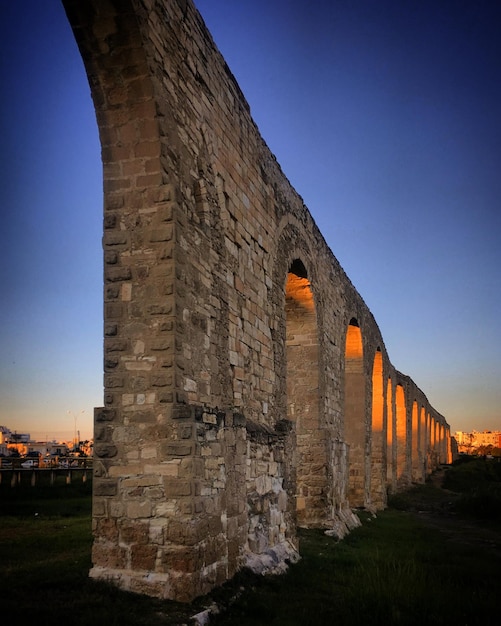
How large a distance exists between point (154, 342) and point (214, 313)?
117 cm

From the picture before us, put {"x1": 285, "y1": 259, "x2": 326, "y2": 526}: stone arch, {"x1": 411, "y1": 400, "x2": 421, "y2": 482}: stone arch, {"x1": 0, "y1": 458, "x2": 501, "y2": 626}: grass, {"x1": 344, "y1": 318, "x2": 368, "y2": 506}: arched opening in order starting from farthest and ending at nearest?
1. {"x1": 411, "y1": 400, "x2": 421, "y2": 482}: stone arch
2. {"x1": 344, "y1": 318, "x2": 368, "y2": 506}: arched opening
3. {"x1": 285, "y1": 259, "x2": 326, "y2": 526}: stone arch
4. {"x1": 0, "y1": 458, "x2": 501, "y2": 626}: grass

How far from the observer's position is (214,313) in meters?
6.50

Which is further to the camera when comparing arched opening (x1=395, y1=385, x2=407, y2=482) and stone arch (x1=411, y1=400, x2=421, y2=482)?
stone arch (x1=411, y1=400, x2=421, y2=482)

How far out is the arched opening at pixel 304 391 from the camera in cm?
1159

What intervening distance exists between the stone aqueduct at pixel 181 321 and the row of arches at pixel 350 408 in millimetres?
2904

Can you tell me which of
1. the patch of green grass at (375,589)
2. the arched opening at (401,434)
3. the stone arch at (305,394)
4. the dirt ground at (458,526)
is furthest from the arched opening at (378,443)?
the patch of green grass at (375,589)

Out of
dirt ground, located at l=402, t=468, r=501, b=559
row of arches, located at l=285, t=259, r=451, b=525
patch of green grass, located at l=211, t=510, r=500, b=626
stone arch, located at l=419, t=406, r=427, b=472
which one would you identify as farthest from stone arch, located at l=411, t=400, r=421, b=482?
patch of green grass, located at l=211, t=510, r=500, b=626

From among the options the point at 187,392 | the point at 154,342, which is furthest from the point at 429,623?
the point at 154,342

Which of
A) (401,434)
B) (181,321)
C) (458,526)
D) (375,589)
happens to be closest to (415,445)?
(401,434)

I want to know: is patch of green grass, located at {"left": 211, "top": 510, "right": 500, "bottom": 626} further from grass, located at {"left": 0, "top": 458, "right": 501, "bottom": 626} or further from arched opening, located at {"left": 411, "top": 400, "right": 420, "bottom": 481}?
arched opening, located at {"left": 411, "top": 400, "right": 420, "bottom": 481}

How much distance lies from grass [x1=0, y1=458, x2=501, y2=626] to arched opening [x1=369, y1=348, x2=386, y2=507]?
836 centimetres

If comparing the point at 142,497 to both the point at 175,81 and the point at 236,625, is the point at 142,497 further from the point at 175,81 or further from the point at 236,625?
the point at 175,81

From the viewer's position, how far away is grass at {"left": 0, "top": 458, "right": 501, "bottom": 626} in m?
4.64

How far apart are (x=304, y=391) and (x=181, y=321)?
6.74 meters
